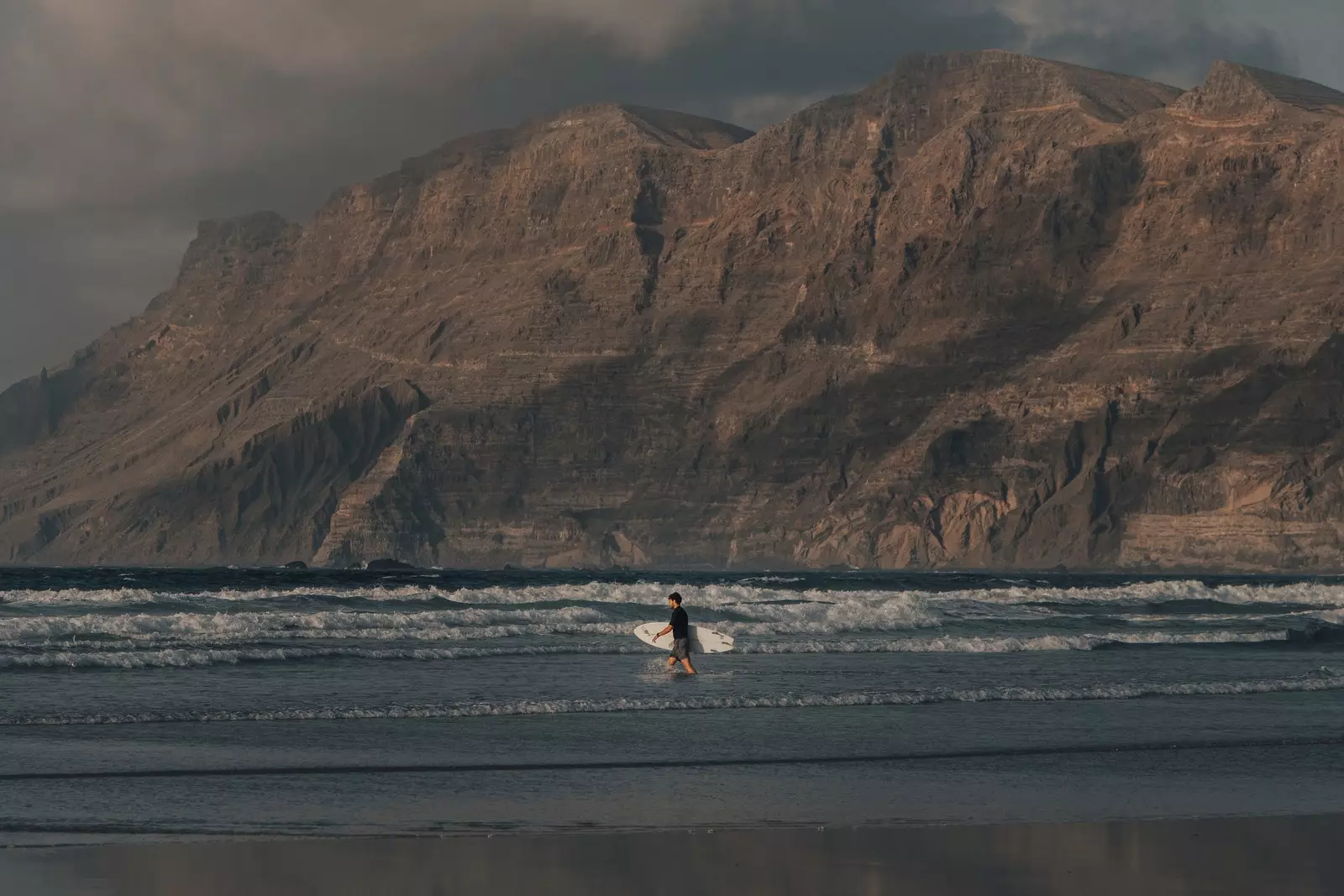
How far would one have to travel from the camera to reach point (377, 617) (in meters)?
58.2

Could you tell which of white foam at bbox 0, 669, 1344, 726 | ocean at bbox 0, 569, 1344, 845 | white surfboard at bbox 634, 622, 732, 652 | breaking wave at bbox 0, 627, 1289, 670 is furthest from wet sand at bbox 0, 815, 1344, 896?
white surfboard at bbox 634, 622, 732, 652

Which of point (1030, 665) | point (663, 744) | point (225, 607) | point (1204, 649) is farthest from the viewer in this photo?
point (225, 607)

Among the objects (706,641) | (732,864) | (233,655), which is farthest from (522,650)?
(732,864)

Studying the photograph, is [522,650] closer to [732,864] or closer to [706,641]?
[706,641]

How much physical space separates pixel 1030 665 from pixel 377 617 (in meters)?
22.4

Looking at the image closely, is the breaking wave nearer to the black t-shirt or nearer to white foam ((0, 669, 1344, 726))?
the black t-shirt

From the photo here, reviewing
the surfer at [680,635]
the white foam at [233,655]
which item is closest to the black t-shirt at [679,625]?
the surfer at [680,635]

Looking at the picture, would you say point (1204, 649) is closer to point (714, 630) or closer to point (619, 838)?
point (714, 630)

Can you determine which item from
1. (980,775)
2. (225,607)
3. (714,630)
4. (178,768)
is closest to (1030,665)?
(714,630)

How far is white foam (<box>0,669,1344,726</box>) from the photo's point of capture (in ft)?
103

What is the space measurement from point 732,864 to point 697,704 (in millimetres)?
14849

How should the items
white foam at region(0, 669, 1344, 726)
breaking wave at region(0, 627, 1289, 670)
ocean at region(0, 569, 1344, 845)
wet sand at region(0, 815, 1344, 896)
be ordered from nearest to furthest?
wet sand at region(0, 815, 1344, 896) → ocean at region(0, 569, 1344, 845) → white foam at region(0, 669, 1344, 726) → breaking wave at region(0, 627, 1289, 670)

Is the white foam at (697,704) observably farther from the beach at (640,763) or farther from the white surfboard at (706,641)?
the white surfboard at (706,641)

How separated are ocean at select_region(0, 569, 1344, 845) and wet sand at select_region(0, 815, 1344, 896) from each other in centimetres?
89
